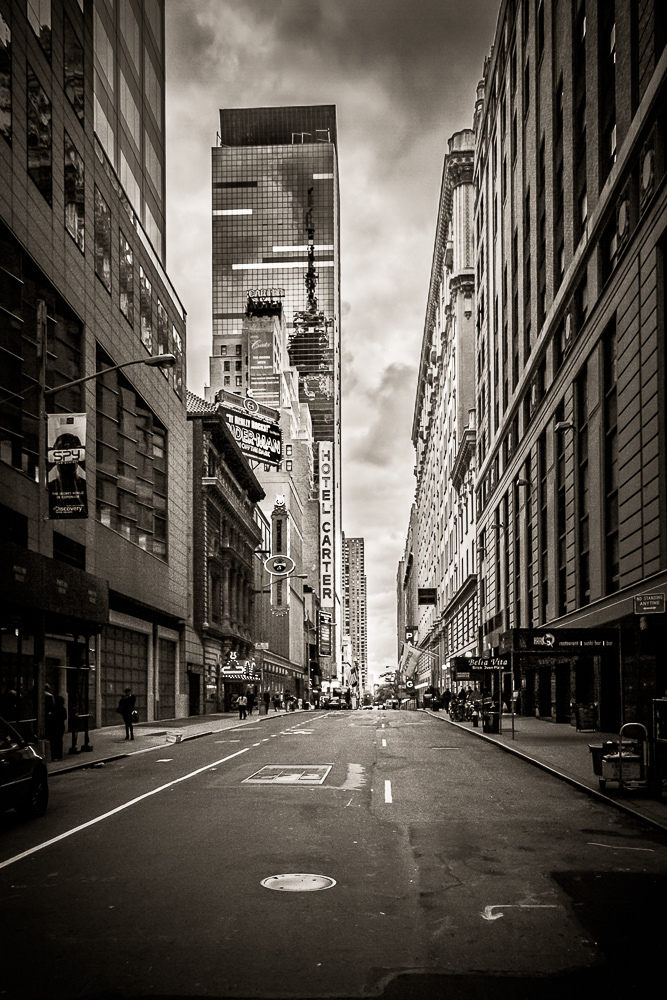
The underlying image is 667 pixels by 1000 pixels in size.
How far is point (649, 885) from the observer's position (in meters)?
9.92

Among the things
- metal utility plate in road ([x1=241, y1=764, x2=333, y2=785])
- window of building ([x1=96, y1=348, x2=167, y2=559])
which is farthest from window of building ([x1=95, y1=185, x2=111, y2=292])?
metal utility plate in road ([x1=241, y1=764, x2=333, y2=785])

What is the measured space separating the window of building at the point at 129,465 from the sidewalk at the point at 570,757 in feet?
59.7

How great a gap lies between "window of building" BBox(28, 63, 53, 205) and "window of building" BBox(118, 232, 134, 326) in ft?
35.9

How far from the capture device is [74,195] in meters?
37.6

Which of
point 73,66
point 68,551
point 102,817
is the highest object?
point 73,66

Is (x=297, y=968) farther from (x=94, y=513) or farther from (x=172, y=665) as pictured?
(x=172, y=665)

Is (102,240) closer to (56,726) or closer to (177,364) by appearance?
(177,364)

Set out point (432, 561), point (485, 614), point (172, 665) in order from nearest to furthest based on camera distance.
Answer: point (172, 665), point (485, 614), point (432, 561)

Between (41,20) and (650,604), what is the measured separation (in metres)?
29.5

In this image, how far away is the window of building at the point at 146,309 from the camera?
49125mm

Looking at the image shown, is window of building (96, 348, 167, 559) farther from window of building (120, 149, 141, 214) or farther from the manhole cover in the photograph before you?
the manhole cover

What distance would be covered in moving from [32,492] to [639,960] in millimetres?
27165

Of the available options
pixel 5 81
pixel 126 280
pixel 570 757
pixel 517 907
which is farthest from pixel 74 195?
pixel 517 907

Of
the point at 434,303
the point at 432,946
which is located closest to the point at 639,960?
the point at 432,946
